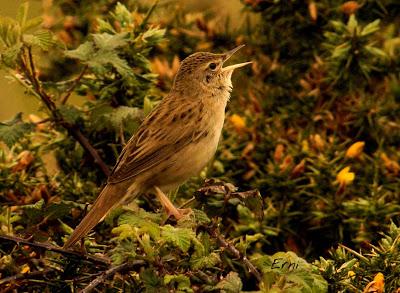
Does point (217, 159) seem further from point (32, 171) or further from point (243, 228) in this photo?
point (32, 171)

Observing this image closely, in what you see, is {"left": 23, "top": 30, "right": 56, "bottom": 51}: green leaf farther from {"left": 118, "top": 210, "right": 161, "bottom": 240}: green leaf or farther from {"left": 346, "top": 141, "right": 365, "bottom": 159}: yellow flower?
{"left": 346, "top": 141, "right": 365, "bottom": 159}: yellow flower

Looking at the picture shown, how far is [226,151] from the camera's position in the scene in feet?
15.3

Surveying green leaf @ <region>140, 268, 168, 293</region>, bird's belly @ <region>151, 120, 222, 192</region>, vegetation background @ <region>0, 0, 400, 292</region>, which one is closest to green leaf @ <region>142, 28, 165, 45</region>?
vegetation background @ <region>0, 0, 400, 292</region>

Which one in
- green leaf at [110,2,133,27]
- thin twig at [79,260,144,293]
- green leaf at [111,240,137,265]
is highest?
green leaf at [110,2,133,27]

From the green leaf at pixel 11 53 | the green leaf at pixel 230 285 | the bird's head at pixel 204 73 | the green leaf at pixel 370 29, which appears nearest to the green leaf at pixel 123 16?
the bird's head at pixel 204 73

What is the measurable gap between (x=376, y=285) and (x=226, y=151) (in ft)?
5.74

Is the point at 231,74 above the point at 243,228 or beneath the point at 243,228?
above

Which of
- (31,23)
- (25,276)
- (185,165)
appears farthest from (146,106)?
(25,276)

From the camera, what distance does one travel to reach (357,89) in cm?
490

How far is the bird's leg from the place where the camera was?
3344 millimetres

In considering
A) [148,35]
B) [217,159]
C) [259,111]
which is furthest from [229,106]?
[148,35]

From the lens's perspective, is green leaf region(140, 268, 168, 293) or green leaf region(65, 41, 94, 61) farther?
green leaf region(65, 41, 94, 61)

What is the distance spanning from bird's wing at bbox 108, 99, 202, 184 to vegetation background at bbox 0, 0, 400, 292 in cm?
9

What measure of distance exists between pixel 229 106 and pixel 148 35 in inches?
36.5
